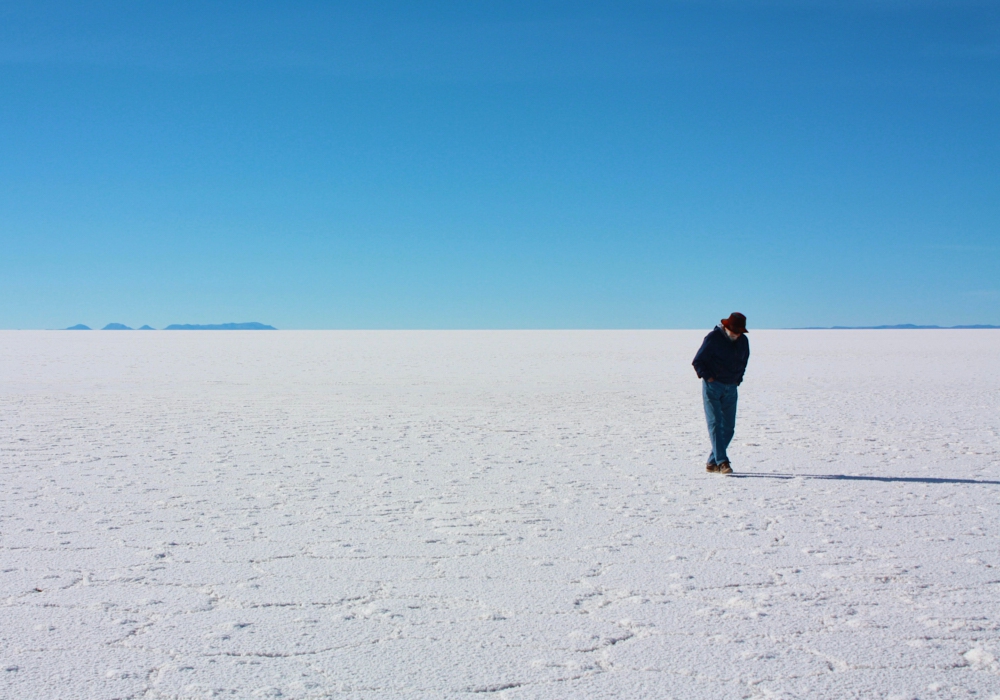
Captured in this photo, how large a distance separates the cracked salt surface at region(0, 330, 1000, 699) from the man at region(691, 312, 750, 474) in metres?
0.36

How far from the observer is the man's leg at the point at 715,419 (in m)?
6.76

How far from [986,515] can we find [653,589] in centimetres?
284

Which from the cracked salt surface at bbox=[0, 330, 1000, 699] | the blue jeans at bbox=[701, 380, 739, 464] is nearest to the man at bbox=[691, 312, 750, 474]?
the blue jeans at bbox=[701, 380, 739, 464]

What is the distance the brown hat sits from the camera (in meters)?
6.75

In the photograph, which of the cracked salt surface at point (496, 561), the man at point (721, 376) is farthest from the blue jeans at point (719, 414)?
the cracked salt surface at point (496, 561)

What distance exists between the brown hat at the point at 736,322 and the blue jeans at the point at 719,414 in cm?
47

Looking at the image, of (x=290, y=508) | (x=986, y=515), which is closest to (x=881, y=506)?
(x=986, y=515)

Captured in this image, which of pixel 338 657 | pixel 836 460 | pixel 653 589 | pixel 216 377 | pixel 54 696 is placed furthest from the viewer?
pixel 216 377

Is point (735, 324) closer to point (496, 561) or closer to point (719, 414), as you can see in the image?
point (719, 414)

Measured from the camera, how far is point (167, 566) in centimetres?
416

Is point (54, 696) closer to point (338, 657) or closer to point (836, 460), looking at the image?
point (338, 657)

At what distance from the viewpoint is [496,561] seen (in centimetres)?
428

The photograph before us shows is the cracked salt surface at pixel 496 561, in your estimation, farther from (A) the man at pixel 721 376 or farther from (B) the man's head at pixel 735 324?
(B) the man's head at pixel 735 324

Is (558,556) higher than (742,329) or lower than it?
lower
